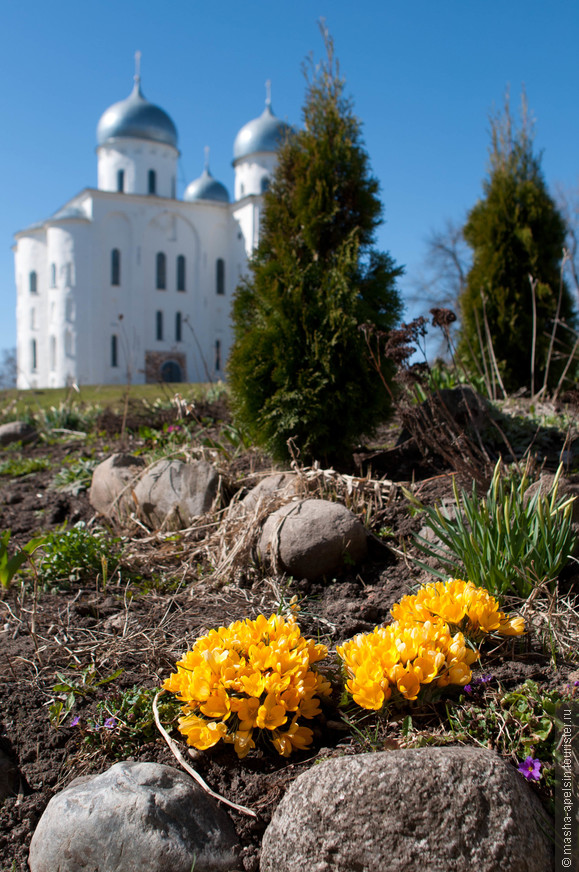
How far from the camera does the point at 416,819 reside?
169 centimetres

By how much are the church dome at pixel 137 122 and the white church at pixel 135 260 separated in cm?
5

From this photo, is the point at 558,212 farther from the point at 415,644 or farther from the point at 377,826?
the point at 377,826

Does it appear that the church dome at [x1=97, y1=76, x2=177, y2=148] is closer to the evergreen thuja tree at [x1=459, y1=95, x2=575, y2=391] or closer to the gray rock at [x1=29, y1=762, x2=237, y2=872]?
the evergreen thuja tree at [x1=459, y1=95, x2=575, y2=391]

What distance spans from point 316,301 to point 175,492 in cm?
177

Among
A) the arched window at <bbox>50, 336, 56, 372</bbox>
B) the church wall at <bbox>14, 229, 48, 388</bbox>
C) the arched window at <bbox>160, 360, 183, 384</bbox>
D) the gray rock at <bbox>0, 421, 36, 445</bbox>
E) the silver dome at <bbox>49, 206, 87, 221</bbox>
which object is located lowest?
the gray rock at <bbox>0, 421, 36, 445</bbox>

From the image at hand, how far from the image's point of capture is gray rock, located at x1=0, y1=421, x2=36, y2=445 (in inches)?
332

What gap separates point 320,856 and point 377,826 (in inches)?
7.4

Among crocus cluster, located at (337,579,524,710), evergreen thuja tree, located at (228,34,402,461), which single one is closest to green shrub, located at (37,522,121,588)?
evergreen thuja tree, located at (228,34,402,461)

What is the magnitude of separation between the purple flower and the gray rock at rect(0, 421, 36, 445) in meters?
7.84

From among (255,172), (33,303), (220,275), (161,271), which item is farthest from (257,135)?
Answer: (33,303)

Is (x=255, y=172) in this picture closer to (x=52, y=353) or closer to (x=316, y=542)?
(x=52, y=353)

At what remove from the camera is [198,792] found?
6.44 feet

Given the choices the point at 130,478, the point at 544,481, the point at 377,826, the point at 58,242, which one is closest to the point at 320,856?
the point at 377,826

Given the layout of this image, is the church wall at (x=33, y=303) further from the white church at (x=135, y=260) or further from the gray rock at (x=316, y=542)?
the gray rock at (x=316, y=542)
